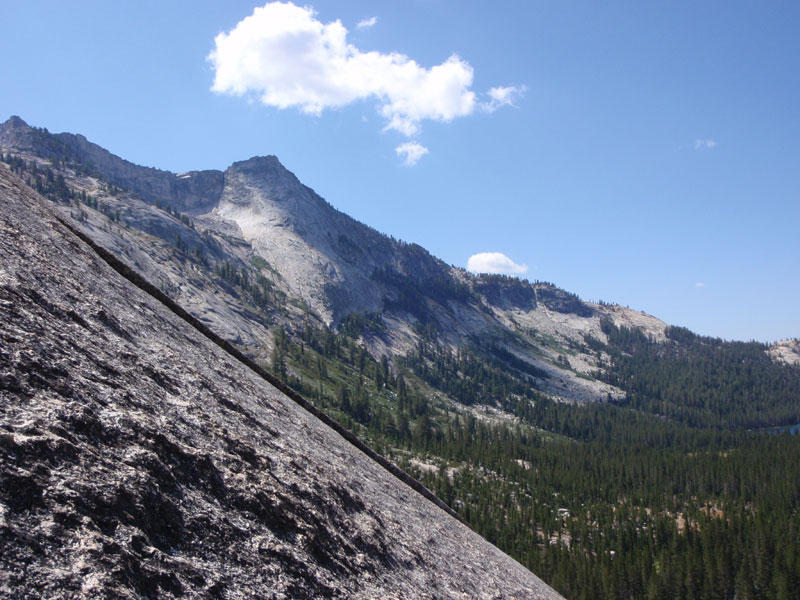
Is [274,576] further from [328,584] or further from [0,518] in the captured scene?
[0,518]

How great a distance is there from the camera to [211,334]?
48.0 ft

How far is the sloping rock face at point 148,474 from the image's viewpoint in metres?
3.86

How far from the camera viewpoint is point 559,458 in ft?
527

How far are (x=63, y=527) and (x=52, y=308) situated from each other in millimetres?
4352

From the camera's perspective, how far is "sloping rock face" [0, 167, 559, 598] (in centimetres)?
386

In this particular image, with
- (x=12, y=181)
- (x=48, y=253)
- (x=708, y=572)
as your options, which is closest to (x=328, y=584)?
(x=48, y=253)

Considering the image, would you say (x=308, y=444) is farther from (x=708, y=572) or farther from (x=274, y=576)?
(x=708, y=572)

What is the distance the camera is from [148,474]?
16.5 ft

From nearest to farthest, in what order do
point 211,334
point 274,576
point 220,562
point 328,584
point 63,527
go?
1. point 63,527
2. point 220,562
3. point 274,576
4. point 328,584
5. point 211,334

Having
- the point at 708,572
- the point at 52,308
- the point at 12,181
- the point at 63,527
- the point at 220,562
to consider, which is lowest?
the point at 708,572

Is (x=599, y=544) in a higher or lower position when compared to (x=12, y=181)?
lower

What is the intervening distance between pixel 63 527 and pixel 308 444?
21.6ft

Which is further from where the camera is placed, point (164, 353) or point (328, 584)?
point (164, 353)

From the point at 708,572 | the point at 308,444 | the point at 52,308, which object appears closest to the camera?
the point at 52,308
